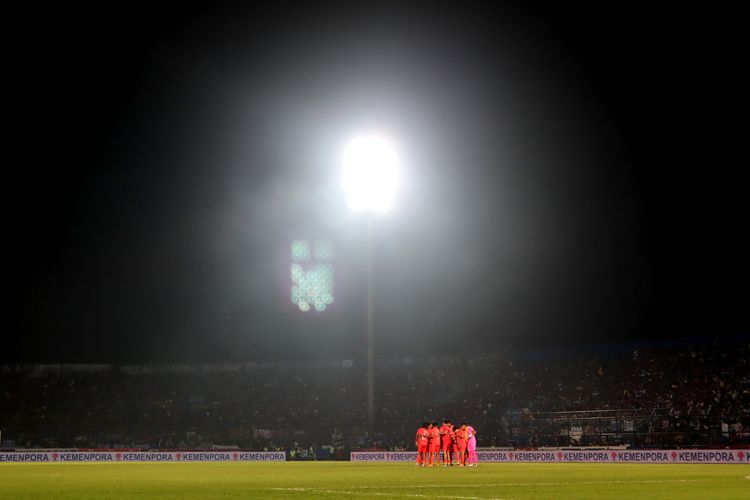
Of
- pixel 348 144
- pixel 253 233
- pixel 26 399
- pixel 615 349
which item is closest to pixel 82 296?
pixel 26 399

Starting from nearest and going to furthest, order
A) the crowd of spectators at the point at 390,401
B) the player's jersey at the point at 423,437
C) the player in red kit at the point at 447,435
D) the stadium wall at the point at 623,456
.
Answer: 1. the player in red kit at the point at 447,435
2. the player's jersey at the point at 423,437
3. the stadium wall at the point at 623,456
4. the crowd of spectators at the point at 390,401

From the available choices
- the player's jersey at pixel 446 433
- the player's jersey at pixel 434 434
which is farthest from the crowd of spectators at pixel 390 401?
the player's jersey at pixel 434 434

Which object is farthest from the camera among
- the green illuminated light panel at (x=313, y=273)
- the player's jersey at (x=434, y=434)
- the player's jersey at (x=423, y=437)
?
the green illuminated light panel at (x=313, y=273)

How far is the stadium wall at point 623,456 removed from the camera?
3656cm

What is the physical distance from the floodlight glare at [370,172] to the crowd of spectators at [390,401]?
15.6 meters

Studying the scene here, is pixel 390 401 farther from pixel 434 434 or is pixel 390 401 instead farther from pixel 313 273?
pixel 434 434

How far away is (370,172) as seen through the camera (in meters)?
48.0

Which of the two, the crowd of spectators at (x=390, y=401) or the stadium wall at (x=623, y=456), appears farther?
the crowd of spectators at (x=390, y=401)

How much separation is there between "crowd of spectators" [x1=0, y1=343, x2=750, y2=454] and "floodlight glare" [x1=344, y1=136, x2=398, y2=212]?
15571 millimetres

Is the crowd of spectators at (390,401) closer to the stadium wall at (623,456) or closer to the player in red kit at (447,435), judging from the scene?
the stadium wall at (623,456)

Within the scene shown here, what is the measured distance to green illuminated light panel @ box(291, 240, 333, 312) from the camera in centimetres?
6034

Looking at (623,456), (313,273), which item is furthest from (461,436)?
(313,273)

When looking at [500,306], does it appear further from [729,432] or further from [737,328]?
[729,432]

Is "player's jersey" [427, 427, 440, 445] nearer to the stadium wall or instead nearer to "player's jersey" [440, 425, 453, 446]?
"player's jersey" [440, 425, 453, 446]
